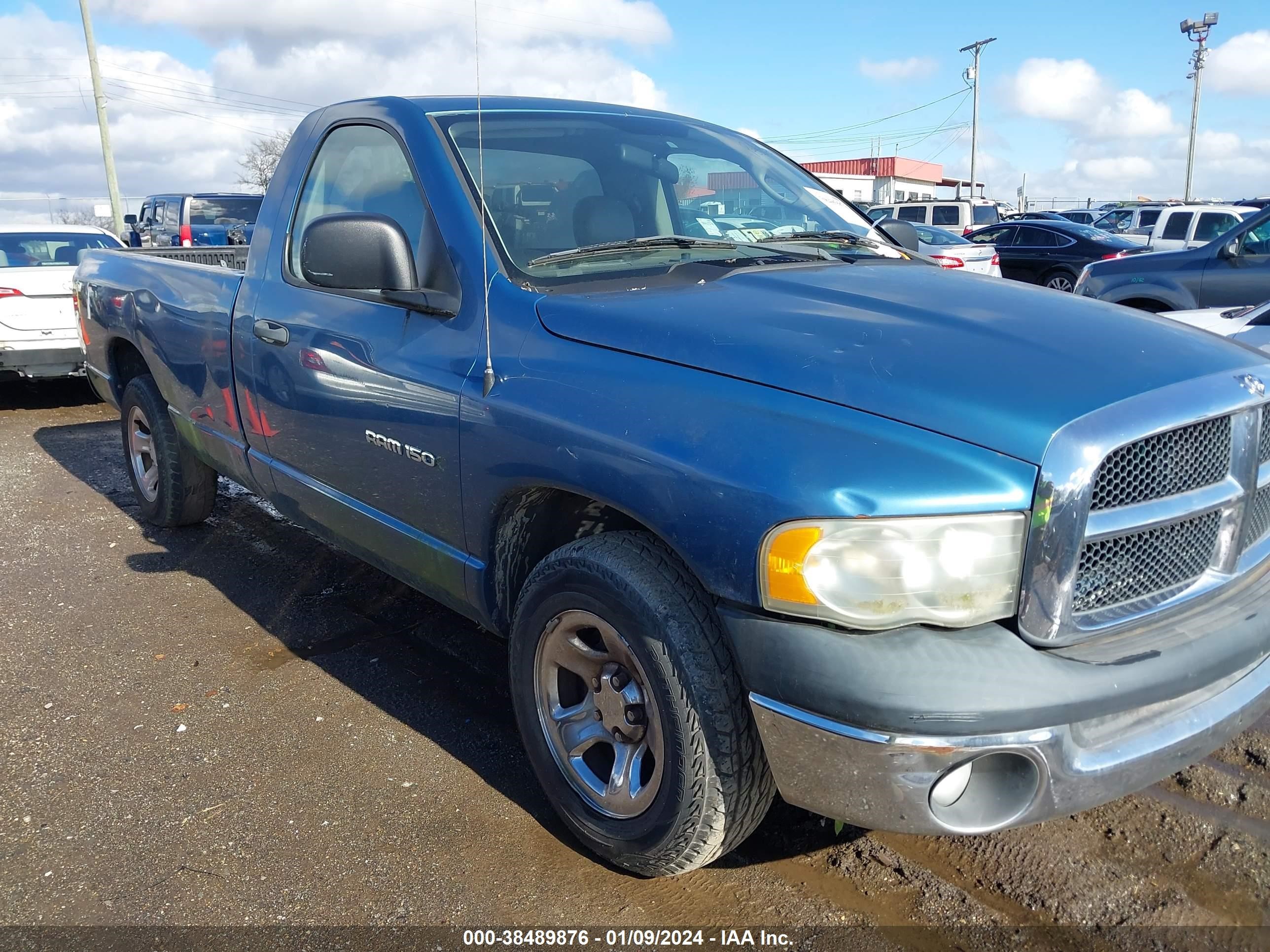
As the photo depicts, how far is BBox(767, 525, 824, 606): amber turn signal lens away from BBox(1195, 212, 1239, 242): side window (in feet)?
58.3

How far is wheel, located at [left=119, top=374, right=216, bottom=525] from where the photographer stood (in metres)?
4.91

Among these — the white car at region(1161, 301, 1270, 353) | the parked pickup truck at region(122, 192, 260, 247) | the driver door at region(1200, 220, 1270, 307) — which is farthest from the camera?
the parked pickup truck at region(122, 192, 260, 247)

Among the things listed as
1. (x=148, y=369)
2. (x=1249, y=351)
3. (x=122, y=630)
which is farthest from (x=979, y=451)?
(x=148, y=369)

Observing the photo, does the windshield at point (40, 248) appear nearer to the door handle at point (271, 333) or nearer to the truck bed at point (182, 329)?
the truck bed at point (182, 329)

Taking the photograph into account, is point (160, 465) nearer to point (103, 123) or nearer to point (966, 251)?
point (966, 251)

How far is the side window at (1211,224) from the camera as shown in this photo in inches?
655

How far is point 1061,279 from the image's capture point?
17.0 metres

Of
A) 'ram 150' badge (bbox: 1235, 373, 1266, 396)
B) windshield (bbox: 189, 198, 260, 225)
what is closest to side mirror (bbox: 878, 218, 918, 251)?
'ram 150' badge (bbox: 1235, 373, 1266, 396)

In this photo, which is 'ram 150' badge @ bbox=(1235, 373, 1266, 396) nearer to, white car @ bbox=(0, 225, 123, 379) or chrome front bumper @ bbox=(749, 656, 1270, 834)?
chrome front bumper @ bbox=(749, 656, 1270, 834)

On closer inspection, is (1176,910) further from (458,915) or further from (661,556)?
(458,915)

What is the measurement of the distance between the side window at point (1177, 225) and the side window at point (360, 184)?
1746 cm

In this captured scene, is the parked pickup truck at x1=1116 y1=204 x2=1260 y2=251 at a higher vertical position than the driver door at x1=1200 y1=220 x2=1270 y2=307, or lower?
higher

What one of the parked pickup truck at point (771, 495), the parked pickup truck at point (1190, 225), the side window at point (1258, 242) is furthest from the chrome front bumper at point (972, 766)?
the parked pickup truck at point (1190, 225)

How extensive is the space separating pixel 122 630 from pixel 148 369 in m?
1.54
